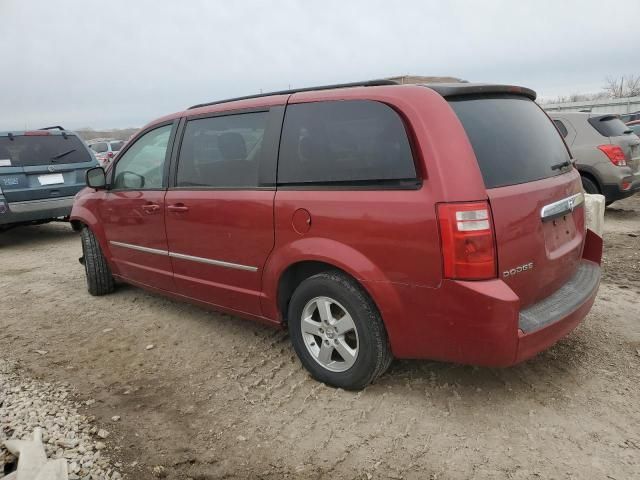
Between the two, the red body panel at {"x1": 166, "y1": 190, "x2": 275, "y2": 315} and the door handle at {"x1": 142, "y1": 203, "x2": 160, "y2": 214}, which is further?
the door handle at {"x1": 142, "y1": 203, "x2": 160, "y2": 214}

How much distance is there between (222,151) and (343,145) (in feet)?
3.59

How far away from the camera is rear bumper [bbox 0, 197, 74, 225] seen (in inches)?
285

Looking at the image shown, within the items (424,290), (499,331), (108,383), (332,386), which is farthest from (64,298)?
(499,331)

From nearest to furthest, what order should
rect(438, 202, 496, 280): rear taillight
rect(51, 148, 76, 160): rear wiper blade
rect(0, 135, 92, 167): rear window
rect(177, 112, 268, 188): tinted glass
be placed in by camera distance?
rect(438, 202, 496, 280): rear taillight < rect(177, 112, 268, 188): tinted glass < rect(0, 135, 92, 167): rear window < rect(51, 148, 76, 160): rear wiper blade

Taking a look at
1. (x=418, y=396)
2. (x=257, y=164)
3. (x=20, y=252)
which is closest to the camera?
(x=418, y=396)

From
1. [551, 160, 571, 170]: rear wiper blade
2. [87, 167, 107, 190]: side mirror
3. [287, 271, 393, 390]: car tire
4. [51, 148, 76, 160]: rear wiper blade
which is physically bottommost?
[287, 271, 393, 390]: car tire

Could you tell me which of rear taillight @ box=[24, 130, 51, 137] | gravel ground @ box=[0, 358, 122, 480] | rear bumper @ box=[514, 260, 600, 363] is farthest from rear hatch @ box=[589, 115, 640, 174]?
rear taillight @ box=[24, 130, 51, 137]

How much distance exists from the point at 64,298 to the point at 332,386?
340 cm

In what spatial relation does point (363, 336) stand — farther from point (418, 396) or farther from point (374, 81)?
point (374, 81)

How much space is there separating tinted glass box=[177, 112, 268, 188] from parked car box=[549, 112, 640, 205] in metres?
5.74

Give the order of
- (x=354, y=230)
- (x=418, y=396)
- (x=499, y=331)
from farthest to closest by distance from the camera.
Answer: (x=418, y=396), (x=354, y=230), (x=499, y=331)

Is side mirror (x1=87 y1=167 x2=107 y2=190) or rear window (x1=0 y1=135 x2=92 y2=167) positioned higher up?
rear window (x1=0 y1=135 x2=92 y2=167)

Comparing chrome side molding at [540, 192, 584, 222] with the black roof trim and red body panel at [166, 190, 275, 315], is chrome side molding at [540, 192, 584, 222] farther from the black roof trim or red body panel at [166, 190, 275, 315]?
red body panel at [166, 190, 275, 315]

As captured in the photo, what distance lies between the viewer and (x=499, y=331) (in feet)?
7.83
